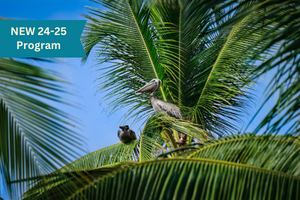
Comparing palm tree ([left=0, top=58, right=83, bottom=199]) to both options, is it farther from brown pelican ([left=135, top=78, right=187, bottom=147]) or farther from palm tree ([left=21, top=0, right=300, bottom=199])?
brown pelican ([left=135, top=78, right=187, bottom=147])

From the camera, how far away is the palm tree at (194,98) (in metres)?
2.29

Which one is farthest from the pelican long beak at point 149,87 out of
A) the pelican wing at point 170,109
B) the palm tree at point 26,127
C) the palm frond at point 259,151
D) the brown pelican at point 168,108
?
the palm tree at point 26,127

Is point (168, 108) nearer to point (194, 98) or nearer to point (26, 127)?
point (194, 98)

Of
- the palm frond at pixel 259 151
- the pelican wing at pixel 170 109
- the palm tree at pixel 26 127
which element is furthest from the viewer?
the pelican wing at pixel 170 109

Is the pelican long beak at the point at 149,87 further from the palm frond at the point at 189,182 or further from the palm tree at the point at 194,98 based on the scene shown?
the palm frond at the point at 189,182

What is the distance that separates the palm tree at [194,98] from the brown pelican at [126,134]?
15 cm

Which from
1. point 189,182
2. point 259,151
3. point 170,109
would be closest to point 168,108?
point 170,109

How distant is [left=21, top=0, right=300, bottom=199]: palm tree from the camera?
2.29m

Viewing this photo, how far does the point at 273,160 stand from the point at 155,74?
442 centimetres

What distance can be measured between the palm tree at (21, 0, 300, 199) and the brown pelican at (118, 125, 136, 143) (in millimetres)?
152

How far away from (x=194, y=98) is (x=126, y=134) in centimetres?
167

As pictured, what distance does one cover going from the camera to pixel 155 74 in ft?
22.7

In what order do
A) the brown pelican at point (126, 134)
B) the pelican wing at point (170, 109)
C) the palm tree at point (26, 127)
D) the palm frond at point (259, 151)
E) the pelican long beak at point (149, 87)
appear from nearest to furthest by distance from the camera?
the palm tree at point (26, 127)
the palm frond at point (259, 151)
the pelican wing at point (170, 109)
the pelican long beak at point (149, 87)
the brown pelican at point (126, 134)

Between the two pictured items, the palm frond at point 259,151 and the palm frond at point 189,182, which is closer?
the palm frond at point 189,182
